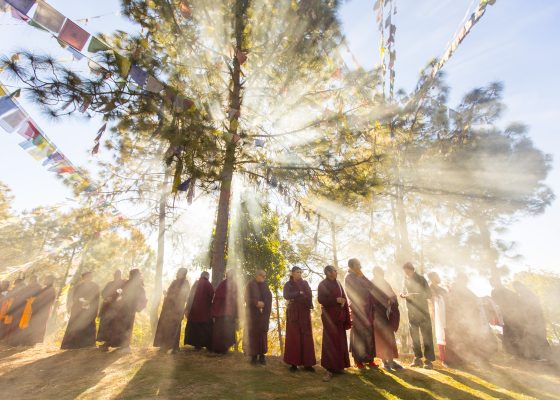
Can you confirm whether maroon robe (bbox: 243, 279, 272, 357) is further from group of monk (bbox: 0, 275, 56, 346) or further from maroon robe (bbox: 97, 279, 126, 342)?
group of monk (bbox: 0, 275, 56, 346)

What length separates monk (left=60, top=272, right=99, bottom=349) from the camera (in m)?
7.25

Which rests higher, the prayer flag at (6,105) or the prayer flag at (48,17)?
the prayer flag at (48,17)

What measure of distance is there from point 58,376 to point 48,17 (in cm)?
605

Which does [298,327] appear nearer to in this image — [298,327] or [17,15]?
[298,327]

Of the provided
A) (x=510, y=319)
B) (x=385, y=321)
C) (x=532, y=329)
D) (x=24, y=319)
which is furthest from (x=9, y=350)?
(x=532, y=329)

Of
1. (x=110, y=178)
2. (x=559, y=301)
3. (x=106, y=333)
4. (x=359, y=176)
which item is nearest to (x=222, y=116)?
(x=359, y=176)

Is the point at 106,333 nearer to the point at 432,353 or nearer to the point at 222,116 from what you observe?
the point at 222,116

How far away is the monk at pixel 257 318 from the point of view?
5781 mm

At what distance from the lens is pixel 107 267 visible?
32469 mm

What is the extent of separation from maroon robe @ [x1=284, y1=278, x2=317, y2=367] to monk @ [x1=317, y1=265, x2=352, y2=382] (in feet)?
0.91

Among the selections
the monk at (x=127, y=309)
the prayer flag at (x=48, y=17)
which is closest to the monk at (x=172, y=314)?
the monk at (x=127, y=309)

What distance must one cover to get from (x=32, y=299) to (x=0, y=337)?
171cm

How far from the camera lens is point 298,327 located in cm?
549

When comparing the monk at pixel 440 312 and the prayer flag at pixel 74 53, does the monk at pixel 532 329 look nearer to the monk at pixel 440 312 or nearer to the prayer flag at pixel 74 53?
the monk at pixel 440 312
